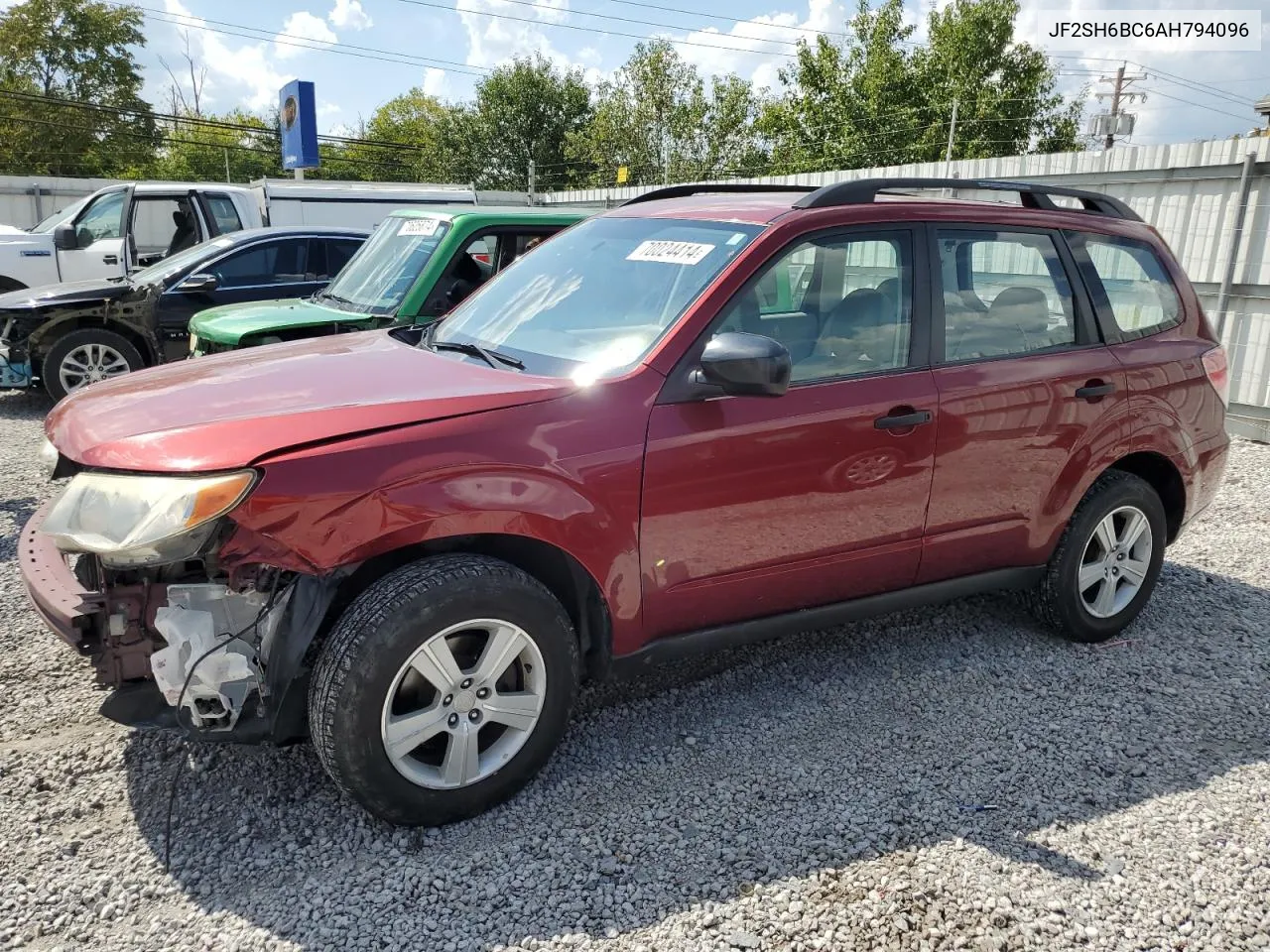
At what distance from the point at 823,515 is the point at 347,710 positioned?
1.69 meters

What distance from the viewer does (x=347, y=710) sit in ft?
8.25

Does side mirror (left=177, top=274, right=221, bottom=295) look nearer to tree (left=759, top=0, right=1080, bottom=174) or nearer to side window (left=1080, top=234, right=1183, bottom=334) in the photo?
side window (left=1080, top=234, right=1183, bottom=334)

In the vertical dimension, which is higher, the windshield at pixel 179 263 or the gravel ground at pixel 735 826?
the windshield at pixel 179 263

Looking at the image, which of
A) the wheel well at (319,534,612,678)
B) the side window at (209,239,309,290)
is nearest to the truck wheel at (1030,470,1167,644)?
the wheel well at (319,534,612,678)

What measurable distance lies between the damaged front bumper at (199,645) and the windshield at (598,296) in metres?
1.10

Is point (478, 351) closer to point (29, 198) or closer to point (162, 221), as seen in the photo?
point (162, 221)

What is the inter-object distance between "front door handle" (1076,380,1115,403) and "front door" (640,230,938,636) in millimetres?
812

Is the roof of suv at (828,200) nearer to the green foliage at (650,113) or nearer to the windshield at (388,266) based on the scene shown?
the windshield at (388,266)

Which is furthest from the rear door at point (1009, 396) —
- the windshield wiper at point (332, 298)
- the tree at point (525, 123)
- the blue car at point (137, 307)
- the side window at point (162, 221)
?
the tree at point (525, 123)

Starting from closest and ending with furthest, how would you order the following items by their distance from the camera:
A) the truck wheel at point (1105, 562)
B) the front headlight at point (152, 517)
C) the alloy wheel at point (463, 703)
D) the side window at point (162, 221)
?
the front headlight at point (152, 517), the alloy wheel at point (463, 703), the truck wheel at point (1105, 562), the side window at point (162, 221)

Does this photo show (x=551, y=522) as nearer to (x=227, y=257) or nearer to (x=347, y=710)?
(x=347, y=710)

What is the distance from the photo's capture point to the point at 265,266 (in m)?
8.64

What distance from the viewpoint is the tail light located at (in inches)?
168

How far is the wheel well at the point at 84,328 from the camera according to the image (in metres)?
8.35
